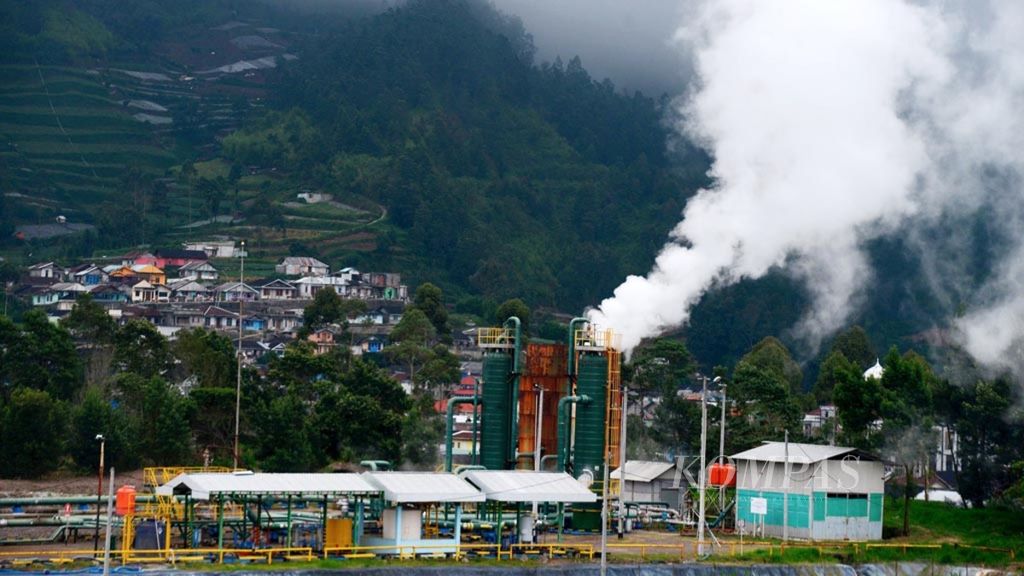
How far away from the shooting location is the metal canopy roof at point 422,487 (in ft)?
163

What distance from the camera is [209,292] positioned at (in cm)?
16950

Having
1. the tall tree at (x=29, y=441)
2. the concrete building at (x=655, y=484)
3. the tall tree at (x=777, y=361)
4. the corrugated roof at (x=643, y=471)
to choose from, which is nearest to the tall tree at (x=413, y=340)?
the tall tree at (x=777, y=361)

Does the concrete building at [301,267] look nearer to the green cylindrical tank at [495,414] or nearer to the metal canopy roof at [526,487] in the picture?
the green cylindrical tank at [495,414]

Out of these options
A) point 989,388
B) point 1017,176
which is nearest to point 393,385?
point 989,388

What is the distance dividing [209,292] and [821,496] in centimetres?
11657

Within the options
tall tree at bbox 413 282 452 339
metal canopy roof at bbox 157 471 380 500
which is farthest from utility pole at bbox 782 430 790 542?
tall tree at bbox 413 282 452 339

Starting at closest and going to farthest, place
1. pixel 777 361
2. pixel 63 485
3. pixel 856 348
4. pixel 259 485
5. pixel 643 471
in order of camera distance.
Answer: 1. pixel 259 485
2. pixel 643 471
3. pixel 63 485
4. pixel 777 361
5. pixel 856 348

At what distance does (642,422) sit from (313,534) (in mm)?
54214

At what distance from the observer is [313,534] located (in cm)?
5328

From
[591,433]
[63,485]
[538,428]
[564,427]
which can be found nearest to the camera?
[564,427]

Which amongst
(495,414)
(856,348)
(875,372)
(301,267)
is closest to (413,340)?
(875,372)

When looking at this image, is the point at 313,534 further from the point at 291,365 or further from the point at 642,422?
the point at 642,422

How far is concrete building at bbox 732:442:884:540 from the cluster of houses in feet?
293

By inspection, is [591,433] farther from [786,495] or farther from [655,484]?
[655,484]
